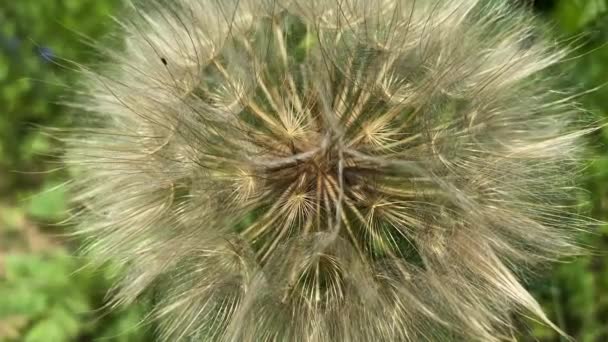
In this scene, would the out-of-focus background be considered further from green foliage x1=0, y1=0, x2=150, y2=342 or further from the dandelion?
the dandelion

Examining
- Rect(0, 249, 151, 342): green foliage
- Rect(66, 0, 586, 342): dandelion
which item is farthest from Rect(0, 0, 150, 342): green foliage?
Rect(66, 0, 586, 342): dandelion

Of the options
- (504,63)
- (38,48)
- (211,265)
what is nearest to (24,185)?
(38,48)

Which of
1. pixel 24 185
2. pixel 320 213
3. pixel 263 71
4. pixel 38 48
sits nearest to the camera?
pixel 320 213

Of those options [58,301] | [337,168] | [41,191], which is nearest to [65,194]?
[58,301]

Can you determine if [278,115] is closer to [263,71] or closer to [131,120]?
[263,71]

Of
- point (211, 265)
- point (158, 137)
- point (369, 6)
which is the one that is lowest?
point (211, 265)

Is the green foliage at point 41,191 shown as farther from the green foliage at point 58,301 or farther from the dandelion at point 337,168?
the dandelion at point 337,168
